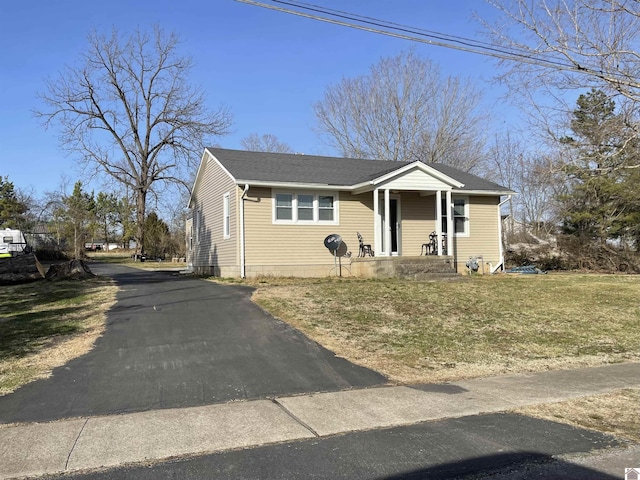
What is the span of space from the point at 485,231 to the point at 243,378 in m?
16.3

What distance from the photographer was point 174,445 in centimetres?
427

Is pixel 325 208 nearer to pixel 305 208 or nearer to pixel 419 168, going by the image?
pixel 305 208

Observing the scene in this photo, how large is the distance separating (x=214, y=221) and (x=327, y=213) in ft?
16.4

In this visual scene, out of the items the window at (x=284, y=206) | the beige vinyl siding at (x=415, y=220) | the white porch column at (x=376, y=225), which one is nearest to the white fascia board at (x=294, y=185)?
the window at (x=284, y=206)

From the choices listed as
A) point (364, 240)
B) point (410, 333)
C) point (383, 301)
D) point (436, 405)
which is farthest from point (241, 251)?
point (436, 405)

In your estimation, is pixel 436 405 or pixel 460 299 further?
pixel 460 299

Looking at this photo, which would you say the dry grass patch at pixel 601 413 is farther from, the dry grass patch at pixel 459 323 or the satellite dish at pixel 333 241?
the satellite dish at pixel 333 241

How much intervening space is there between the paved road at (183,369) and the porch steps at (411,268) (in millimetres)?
7071

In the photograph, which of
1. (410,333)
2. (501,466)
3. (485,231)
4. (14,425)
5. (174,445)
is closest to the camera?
(501,466)

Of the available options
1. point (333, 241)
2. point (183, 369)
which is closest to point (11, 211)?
point (333, 241)


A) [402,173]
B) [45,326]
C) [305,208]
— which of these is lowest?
[45,326]

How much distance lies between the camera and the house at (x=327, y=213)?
55.3 feet

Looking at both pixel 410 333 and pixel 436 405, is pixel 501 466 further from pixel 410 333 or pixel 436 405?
pixel 410 333

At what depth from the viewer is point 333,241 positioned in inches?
679
